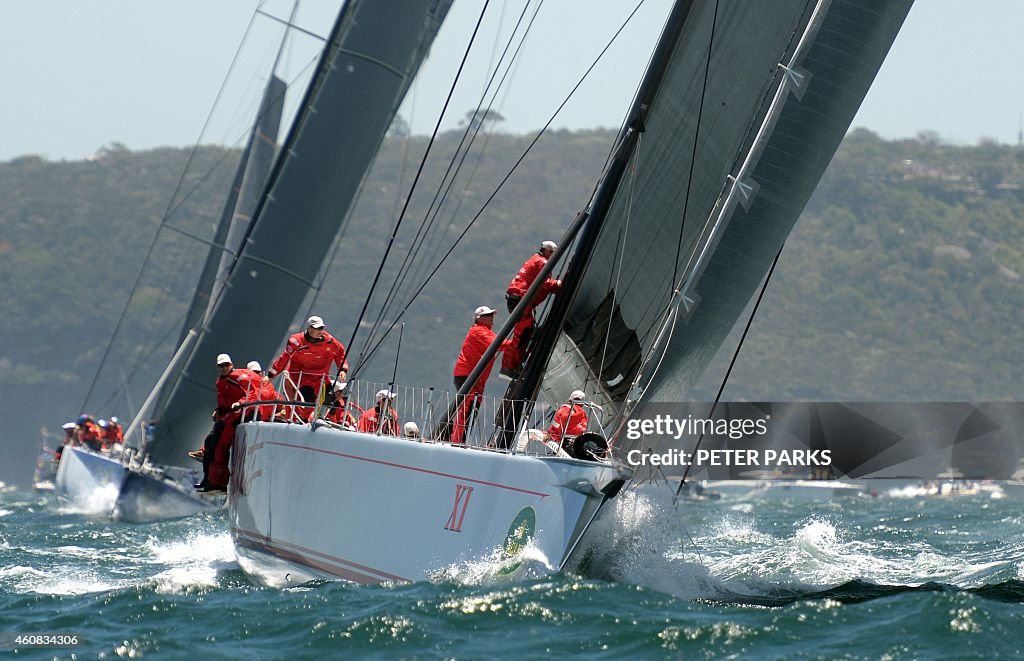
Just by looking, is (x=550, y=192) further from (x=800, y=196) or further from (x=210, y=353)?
(x=800, y=196)

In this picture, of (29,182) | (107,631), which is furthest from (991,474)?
(29,182)

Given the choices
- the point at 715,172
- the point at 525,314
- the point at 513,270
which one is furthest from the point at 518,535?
the point at 513,270

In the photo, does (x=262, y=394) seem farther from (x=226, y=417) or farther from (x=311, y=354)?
(x=226, y=417)

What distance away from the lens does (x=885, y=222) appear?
89.4m

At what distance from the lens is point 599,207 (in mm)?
8055

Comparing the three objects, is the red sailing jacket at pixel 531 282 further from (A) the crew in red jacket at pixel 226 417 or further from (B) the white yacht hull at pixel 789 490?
(B) the white yacht hull at pixel 789 490

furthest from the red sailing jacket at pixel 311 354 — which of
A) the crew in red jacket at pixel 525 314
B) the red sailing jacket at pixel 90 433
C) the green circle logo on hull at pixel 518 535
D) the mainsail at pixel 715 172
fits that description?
the red sailing jacket at pixel 90 433

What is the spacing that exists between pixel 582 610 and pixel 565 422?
1.49 meters

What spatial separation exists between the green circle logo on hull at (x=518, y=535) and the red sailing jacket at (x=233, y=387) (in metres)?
3.99

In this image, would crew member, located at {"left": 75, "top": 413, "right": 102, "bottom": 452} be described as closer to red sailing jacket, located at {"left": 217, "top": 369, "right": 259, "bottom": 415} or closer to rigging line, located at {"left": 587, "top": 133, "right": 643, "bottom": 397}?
red sailing jacket, located at {"left": 217, "top": 369, "right": 259, "bottom": 415}

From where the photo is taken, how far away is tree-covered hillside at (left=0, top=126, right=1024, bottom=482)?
7088 cm

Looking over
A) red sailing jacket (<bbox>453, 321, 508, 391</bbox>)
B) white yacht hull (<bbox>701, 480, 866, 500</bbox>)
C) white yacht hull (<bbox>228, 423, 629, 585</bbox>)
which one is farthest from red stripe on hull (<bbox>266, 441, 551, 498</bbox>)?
white yacht hull (<bbox>701, 480, 866, 500</bbox>)

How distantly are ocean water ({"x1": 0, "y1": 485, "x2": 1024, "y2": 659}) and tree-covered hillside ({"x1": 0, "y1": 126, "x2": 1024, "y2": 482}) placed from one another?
175ft

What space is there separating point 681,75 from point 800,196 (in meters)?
0.93
